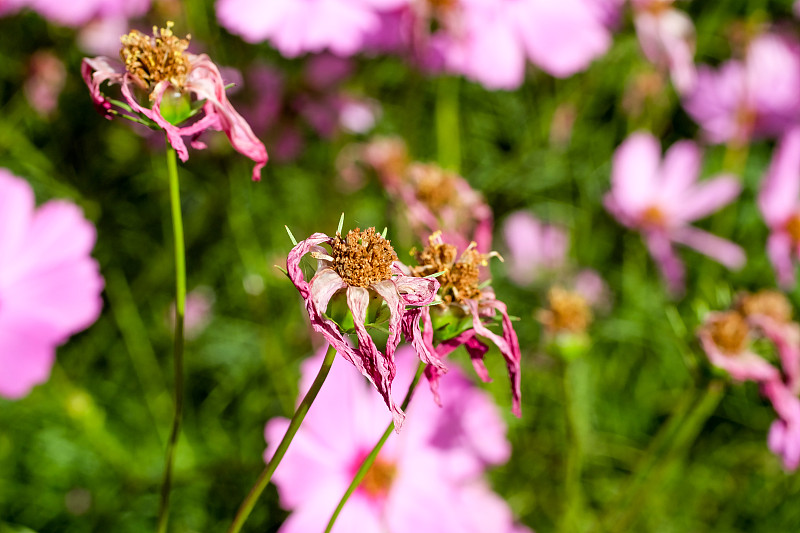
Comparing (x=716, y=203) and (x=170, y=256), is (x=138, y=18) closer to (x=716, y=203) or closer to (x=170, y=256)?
(x=170, y=256)

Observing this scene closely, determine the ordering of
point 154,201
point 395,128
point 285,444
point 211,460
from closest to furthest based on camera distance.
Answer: point 285,444 < point 211,460 < point 154,201 < point 395,128

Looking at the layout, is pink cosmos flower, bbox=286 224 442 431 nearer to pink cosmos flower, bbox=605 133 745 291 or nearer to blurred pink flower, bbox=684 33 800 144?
pink cosmos flower, bbox=605 133 745 291

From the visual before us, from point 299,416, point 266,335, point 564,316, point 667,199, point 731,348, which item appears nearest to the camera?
point 299,416

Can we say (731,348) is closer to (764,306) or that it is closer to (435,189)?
(764,306)

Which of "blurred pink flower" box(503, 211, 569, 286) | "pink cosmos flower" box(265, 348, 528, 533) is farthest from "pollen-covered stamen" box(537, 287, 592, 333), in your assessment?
"blurred pink flower" box(503, 211, 569, 286)

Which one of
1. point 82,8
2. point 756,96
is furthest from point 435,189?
point 756,96

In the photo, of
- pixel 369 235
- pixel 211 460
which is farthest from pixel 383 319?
pixel 211 460
